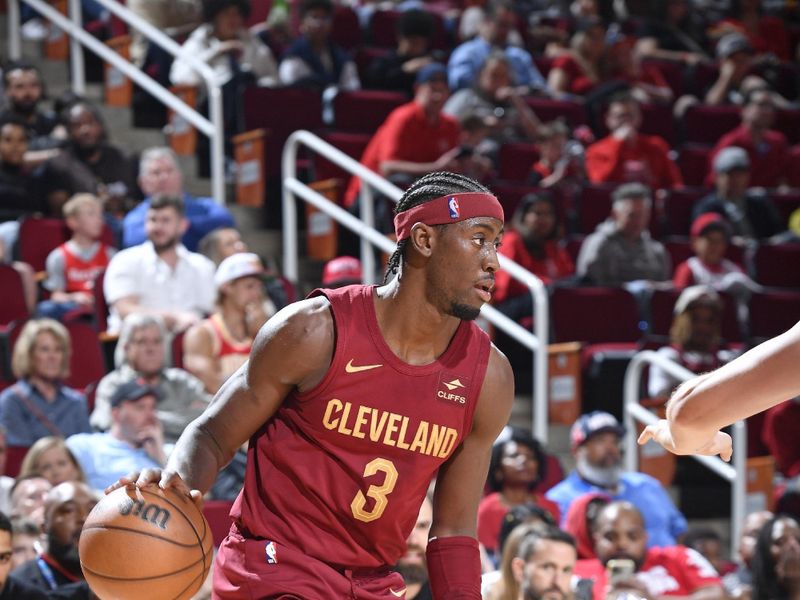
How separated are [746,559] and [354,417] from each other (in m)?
4.49

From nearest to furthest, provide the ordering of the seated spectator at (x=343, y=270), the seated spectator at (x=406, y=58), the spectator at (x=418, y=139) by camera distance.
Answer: the seated spectator at (x=343, y=270), the spectator at (x=418, y=139), the seated spectator at (x=406, y=58)

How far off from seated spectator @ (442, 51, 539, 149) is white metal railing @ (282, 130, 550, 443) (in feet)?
4.91

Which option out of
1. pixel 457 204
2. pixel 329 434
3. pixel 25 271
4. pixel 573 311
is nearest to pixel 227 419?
pixel 329 434

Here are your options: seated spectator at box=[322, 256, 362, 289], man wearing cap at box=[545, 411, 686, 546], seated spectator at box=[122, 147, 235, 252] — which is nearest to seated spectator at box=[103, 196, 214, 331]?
seated spectator at box=[122, 147, 235, 252]

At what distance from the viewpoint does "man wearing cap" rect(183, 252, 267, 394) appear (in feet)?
26.2

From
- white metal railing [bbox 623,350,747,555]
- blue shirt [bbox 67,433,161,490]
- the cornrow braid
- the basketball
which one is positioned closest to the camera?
the basketball

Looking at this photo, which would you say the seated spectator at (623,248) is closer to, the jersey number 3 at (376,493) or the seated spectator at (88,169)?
the seated spectator at (88,169)

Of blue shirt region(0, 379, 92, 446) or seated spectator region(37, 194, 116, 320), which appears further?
seated spectator region(37, 194, 116, 320)

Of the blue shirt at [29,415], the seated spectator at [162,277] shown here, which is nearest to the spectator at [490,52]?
the seated spectator at [162,277]

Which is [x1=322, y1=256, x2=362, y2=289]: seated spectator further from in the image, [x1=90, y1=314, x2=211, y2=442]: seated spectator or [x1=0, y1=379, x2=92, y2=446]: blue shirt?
[x1=0, y1=379, x2=92, y2=446]: blue shirt

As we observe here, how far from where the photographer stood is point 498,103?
1148cm

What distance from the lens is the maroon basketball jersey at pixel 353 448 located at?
3873mm

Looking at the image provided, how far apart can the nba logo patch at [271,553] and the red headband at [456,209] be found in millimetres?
889

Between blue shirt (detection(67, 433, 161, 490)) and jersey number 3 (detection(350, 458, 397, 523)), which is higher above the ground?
jersey number 3 (detection(350, 458, 397, 523))
